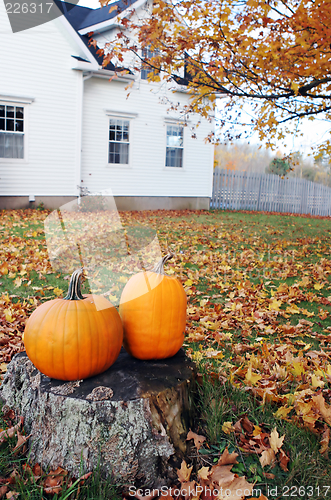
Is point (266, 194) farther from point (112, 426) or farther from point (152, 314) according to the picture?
point (112, 426)

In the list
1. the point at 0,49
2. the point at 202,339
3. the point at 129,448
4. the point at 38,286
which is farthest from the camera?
the point at 0,49

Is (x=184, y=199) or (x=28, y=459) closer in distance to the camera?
(x=28, y=459)

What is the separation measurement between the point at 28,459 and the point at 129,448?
57cm

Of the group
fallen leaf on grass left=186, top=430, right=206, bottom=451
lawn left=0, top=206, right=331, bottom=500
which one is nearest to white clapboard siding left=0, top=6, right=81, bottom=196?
lawn left=0, top=206, right=331, bottom=500

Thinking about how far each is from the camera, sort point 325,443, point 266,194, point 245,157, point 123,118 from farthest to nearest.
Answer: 1. point 245,157
2. point 266,194
3. point 123,118
4. point 325,443

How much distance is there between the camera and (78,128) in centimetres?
1298

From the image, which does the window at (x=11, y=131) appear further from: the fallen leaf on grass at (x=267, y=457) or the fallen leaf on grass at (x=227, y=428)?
the fallen leaf on grass at (x=267, y=457)

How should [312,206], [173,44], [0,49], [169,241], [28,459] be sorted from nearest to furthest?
[28,459], [173,44], [169,241], [0,49], [312,206]

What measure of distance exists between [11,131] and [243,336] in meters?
11.3

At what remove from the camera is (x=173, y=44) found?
602 cm

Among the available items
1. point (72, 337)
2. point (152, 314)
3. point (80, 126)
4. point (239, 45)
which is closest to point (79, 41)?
point (80, 126)

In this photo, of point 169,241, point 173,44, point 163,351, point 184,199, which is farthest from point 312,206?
point 163,351

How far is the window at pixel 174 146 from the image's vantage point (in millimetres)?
15812

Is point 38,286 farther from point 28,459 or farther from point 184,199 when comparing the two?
point 184,199
